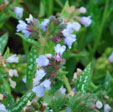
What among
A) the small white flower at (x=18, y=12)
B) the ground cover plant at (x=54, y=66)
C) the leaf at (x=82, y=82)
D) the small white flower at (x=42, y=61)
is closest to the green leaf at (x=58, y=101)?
the ground cover plant at (x=54, y=66)

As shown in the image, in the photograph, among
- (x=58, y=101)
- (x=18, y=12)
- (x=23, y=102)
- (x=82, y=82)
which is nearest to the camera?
(x=58, y=101)

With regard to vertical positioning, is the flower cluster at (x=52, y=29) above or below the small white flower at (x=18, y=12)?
below

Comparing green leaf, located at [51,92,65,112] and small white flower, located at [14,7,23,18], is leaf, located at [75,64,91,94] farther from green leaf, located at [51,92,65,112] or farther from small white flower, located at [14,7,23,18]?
small white flower, located at [14,7,23,18]

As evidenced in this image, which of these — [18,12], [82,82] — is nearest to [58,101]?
[82,82]

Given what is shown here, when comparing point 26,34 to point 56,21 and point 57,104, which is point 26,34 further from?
point 57,104

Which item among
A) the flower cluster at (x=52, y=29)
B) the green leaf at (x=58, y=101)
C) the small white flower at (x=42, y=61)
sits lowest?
the green leaf at (x=58, y=101)

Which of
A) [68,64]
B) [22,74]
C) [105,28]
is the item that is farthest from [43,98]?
[105,28]

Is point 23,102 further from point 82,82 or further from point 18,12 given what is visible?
point 18,12

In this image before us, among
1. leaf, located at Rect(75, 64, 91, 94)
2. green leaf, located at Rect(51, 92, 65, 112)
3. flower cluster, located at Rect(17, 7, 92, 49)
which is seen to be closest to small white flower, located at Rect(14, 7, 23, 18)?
flower cluster, located at Rect(17, 7, 92, 49)

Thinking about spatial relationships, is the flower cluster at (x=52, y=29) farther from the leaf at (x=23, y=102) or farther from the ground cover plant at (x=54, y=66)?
the leaf at (x=23, y=102)

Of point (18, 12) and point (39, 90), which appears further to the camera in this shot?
point (18, 12)
